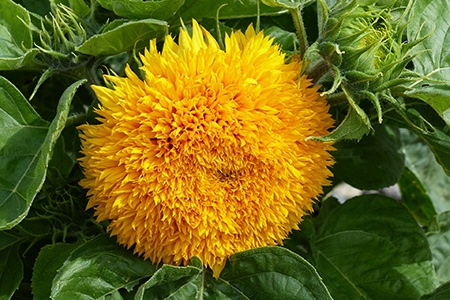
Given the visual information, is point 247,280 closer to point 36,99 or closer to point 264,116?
point 264,116

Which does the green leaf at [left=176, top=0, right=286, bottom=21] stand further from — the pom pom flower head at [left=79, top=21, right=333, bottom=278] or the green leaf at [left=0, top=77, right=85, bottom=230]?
the green leaf at [left=0, top=77, right=85, bottom=230]

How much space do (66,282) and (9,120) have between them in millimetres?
279

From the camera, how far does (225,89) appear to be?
3.25 ft

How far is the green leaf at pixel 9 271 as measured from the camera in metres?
1.24

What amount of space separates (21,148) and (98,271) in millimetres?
230

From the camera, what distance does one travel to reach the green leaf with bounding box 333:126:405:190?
1.54 m

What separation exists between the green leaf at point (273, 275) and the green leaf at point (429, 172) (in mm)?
897

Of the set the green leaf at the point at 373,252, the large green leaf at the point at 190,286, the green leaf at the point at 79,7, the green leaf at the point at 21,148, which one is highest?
the green leaf at the point at 79,7

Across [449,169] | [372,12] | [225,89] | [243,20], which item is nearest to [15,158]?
[225,89]

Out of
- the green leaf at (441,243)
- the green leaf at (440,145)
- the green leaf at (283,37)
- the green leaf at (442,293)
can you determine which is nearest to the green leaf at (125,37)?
the green leaf at (283,37)

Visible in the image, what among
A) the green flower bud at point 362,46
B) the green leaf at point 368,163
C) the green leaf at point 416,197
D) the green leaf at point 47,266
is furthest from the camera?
the green leaf at point 416,197

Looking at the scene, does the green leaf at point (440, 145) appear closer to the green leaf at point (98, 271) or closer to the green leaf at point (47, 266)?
the green leaf at point (98, 271)

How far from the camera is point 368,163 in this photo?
154cm

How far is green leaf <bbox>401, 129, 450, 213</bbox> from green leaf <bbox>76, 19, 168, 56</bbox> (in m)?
1.03
